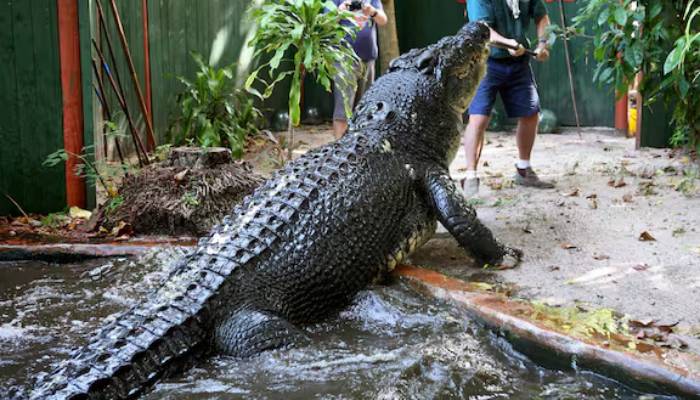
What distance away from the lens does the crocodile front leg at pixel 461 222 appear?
4434 millimetres

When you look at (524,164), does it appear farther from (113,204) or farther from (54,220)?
A: (54,220)

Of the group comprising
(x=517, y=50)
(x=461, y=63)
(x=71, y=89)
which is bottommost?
(x=71, y=89)

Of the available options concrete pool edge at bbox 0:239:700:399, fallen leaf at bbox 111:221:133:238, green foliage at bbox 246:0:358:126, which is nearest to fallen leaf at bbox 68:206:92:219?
fallen leaf at bbox 111:221:133:238

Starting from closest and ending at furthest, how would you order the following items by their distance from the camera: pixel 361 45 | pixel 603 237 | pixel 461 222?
pixel 461 222 < pixel 603 237 < pixel 361 45

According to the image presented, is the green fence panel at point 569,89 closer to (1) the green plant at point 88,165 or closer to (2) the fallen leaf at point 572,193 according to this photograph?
(2) the fallen leaf at point 572,193

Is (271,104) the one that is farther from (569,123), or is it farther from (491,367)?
(491,367)

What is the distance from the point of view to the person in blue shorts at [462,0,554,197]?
21.2ft

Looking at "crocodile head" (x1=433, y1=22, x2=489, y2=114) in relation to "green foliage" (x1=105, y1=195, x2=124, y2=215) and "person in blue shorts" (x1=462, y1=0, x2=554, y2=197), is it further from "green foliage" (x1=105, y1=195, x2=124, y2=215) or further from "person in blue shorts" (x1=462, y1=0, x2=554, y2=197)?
"green foliage" (x1=105, y1=195, x2=124, y2=215)

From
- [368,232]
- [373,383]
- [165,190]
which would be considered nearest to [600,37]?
[368,232]

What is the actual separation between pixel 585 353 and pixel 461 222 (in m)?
1.52

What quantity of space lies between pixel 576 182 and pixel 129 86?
486 centimetres

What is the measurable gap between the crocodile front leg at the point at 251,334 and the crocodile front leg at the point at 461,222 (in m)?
1.40

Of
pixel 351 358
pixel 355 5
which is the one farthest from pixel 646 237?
pixel 355 5

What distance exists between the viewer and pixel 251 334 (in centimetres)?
330
